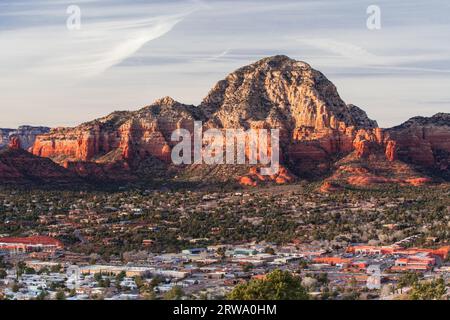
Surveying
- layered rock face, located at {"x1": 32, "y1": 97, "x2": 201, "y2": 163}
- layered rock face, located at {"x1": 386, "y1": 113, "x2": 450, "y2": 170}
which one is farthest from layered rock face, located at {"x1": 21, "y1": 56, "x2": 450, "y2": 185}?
layered rock face, located at {"x1": 386, "y1": 113, "x2": 450, "y2": 170}

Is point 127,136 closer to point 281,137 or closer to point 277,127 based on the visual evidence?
point 277,127

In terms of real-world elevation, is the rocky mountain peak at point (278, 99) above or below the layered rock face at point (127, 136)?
above

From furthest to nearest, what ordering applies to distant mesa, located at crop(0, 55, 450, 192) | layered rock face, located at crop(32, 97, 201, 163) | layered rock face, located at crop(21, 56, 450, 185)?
layered rock face, located at crop(32, 97, 201, 163)
layered rock face, located at crop(21, 56, 450, 185)
distant mesa, located at crop(0, 55, 450, 192)

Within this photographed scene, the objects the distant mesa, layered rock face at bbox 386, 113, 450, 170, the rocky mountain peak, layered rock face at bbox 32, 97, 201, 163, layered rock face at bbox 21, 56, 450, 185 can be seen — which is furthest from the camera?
layered rock face at bbox 32, 97, 201, 163

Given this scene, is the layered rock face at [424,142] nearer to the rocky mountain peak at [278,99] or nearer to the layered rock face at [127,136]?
the rocky mountain peak at [278,99]

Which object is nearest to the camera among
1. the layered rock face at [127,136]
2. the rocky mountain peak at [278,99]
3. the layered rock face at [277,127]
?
the layered rock face at [277,127]

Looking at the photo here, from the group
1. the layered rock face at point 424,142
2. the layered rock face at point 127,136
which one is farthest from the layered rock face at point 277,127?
the layered rock face at point 424,142

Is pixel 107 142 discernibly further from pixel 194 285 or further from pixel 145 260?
pixel 194 285

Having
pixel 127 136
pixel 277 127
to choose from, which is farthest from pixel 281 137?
pixel 127 136

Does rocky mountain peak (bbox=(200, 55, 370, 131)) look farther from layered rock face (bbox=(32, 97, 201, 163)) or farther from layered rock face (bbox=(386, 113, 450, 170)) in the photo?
layered rock face (bbox=(386, 113, 450, 170))
